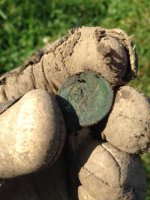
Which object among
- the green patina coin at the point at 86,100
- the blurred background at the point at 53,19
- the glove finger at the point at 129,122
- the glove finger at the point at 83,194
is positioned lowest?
the blurred background at the point at 53,19

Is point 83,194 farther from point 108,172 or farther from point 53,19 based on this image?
point 53,19

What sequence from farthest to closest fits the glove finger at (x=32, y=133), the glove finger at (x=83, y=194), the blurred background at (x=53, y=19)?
the blurred background at (x=53, y=19) < the glove finger at (x=83, y=194) < the glove finger at (x=32, y=133)

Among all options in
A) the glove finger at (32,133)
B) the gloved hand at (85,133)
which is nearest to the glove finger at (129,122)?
the gloved hand at (85,133)

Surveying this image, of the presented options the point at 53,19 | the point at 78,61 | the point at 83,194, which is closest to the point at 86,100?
the point at 78,61

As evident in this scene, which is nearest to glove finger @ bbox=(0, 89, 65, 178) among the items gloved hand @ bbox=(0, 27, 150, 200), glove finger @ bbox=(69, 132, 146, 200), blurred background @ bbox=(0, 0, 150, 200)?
gloved hand @ bbox=(0, 27, 150, 200)

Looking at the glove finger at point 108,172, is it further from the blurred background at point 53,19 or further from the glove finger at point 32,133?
the blurred background at point 53,19

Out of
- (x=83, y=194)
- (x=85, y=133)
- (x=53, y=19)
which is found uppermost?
(x=85, y=133)

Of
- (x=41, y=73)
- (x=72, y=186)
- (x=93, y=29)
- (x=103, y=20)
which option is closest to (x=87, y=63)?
(x=93, y=29)

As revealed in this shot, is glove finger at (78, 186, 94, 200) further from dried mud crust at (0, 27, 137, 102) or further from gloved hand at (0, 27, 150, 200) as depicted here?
dried mud crust at (0, 27, 137, 102)
